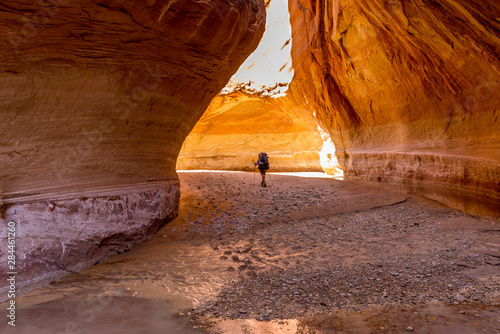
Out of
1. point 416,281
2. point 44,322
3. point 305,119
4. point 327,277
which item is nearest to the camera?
point 44,322

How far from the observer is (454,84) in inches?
289

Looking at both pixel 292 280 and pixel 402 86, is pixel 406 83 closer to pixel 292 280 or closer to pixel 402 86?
pixel 402 86

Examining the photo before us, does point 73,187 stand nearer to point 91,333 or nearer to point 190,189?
point 91,333

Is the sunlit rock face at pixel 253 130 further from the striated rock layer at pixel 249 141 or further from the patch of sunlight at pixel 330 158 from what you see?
the patch of sunlight at pixel 330 158

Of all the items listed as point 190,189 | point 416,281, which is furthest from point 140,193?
point 416,281

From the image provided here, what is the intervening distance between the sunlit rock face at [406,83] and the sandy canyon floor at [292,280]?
1.67m

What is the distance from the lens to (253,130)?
1936 centimetres

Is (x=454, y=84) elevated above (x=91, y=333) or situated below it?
above

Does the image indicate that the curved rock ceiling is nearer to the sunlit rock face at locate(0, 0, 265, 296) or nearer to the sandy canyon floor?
the sandy canyon floor

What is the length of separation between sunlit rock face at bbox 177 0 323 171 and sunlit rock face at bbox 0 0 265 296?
9.00 metres

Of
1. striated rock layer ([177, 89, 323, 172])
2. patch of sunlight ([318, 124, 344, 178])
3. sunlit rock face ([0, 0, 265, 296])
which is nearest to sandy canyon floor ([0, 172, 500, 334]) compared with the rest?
sunlit rock face ([0, 0, 265, 296])

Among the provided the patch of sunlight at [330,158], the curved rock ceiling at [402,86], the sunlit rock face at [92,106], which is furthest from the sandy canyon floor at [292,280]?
the patch of sunlight at [330,158]

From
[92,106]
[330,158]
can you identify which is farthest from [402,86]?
[92,106]

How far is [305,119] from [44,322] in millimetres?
12837
